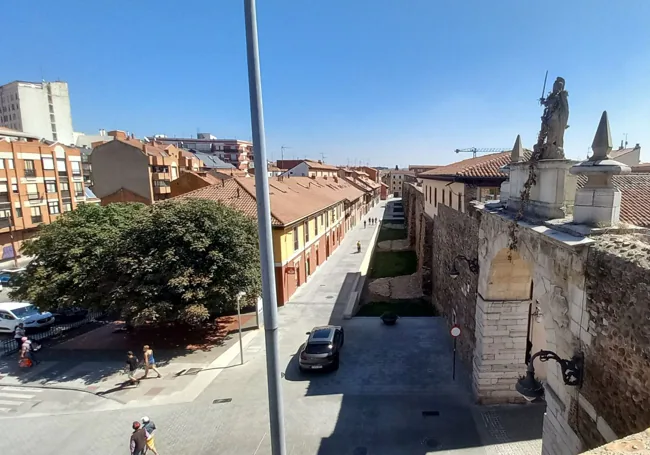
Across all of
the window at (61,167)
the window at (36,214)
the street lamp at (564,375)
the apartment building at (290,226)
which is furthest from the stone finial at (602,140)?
the window at (61,167)

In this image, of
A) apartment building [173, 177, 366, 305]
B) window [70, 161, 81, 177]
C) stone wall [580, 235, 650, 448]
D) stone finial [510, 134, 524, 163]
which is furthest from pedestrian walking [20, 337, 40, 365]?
window [70, 161, 81, 177]

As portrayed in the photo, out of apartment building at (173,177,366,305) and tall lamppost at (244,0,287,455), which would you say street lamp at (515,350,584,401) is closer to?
tall lamppost at (244,0,287,455)

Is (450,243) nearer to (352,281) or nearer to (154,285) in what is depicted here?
(352,281)

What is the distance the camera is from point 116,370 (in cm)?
1352

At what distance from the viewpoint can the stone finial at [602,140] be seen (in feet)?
17.6

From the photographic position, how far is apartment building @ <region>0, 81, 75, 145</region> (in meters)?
74.8

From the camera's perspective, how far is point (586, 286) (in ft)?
17.7

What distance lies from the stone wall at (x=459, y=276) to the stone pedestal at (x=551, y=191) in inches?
139

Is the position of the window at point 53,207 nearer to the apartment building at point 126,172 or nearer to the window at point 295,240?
the apartment building at point 126,172

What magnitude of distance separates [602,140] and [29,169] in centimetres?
4612

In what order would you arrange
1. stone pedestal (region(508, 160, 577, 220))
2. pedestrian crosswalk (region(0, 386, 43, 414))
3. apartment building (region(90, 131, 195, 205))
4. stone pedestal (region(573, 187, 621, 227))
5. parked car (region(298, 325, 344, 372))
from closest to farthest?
stone pedestal (region(573, 187, 621, 227)) < stone pedestal (region(508, 160, 577, 220)) < pedestrian crosswalk (region(0, 386, 43, 414)) < parked car (region(298, 325, 344, 372)) < apartment building (region(90, 131, 195, 205))

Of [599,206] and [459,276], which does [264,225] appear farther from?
[459,276]

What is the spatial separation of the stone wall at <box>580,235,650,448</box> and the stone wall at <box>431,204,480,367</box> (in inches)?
246

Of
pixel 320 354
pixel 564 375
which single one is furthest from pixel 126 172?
pixel 564 375
